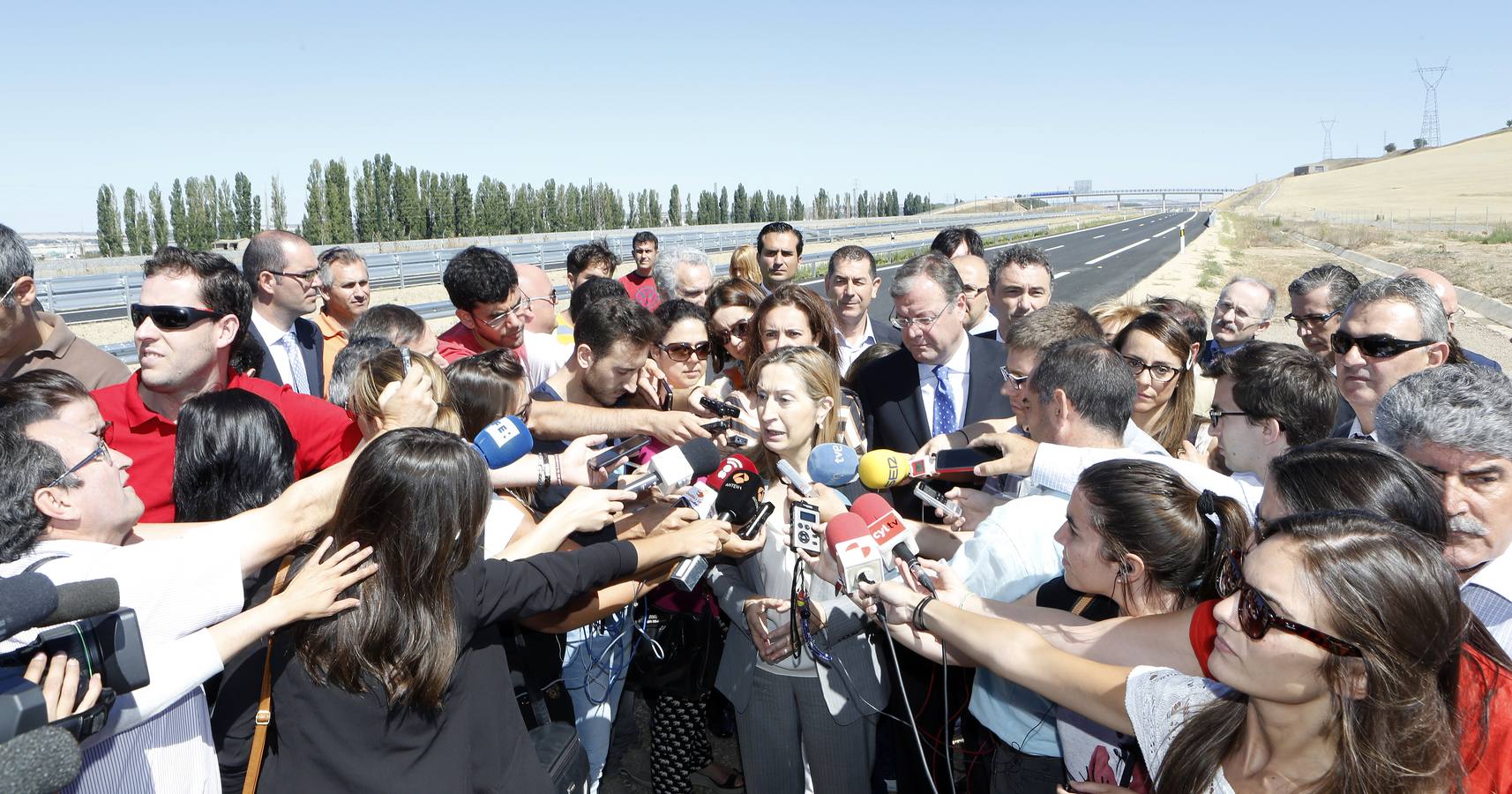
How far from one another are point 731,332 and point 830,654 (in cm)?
250

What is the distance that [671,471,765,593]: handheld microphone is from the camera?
3.26m

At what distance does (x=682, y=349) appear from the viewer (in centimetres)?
488

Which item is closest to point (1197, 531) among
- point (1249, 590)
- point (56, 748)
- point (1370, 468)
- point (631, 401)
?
point (1370, 468)

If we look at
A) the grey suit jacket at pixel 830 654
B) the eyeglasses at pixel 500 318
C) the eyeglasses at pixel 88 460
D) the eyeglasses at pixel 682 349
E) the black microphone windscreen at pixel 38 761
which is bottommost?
the grey suit jacket at pixel 830 654

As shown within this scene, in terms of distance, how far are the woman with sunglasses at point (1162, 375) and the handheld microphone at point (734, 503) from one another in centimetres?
212

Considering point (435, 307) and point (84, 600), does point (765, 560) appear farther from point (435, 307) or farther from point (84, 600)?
point (435, 307)

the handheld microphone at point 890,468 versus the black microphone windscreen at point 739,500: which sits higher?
the handheld microphone at point 890,468

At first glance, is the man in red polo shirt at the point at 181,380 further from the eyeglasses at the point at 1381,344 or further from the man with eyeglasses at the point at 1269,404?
the eyeglasses at the point at 1381,344

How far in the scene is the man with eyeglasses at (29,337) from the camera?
4070 millimetres

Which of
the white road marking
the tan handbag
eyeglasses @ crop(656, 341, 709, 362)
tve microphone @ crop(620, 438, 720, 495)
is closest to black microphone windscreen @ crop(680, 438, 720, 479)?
tve microphone @ crop(620, 438, 720, 495)

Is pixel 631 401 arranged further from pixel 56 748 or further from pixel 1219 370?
pixel 56 748

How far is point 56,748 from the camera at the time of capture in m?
1.38

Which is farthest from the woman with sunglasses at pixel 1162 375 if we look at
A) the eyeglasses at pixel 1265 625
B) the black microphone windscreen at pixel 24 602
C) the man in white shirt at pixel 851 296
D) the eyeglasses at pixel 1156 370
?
the black microphone windscreen at pixel 24 602

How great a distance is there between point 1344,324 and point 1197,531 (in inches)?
90.7
